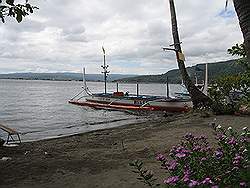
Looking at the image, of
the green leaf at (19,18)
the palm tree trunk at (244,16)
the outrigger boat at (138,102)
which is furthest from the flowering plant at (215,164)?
the outrigger boat at (138,102)

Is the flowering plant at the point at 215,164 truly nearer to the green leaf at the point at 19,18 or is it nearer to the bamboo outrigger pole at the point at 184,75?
the green leaf at the point at 19,18

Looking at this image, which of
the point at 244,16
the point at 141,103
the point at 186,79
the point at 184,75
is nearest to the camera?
the point at 244,16

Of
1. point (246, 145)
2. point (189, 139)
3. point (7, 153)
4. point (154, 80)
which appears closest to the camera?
point (246, 145)

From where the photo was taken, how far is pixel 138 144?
34.9ft

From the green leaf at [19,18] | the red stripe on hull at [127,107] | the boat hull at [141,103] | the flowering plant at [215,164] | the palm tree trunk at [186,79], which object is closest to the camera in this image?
the flowering plant at [215,164]

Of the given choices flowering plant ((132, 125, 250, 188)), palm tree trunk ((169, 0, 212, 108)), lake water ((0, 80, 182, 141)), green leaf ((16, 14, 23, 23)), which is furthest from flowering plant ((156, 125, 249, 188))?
palm tree trunk ((169, 0, 212, 108))

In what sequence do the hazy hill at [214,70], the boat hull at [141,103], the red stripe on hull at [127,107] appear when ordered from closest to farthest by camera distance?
the hazy hill at [214,70] < the boat hull at [141,103] < the red stripe on hull at [127,107]

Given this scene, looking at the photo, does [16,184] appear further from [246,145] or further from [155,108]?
[155,108]

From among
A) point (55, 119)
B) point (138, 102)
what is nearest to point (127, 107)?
point (138, 102)

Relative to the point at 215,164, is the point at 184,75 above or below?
above

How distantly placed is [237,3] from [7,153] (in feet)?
25.4

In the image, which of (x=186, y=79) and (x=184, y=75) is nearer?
(x=186, y=79)

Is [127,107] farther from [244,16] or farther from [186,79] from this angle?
[244,16]

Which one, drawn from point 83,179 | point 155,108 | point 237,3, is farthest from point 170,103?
point 237,3
